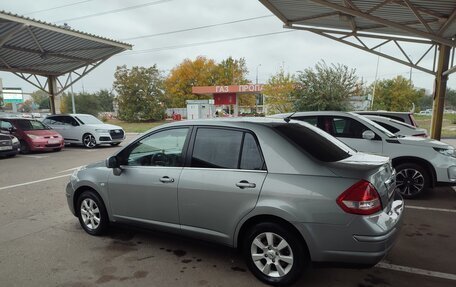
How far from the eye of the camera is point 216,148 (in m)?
3.53

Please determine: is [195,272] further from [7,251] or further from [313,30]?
[313,30]

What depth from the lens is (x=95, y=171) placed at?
175 inches

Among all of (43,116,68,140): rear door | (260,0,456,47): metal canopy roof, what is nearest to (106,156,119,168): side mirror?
(260,0,456,47): metal canopy roof

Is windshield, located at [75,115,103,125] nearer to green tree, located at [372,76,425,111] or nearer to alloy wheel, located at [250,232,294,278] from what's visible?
alloy wheel, located at [250,232,294,278]

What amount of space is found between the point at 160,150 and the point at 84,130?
1301 cm

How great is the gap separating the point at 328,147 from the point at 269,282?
5.03 feet

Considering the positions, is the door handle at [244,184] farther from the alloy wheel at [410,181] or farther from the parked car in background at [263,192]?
the alloy wheel at [410,181]

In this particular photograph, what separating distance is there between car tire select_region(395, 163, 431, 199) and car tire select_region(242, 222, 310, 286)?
4.04 meters

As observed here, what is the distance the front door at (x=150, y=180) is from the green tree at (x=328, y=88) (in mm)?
18299

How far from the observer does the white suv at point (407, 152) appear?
→ 5840 mm

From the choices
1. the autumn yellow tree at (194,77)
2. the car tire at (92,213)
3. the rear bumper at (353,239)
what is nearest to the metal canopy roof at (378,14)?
the rear bumper at (353,239)

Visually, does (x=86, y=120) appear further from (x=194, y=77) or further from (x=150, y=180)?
(x=194, y=77)

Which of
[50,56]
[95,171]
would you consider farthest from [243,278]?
[50,56]

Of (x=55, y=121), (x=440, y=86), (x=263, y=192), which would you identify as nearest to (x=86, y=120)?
(x=55, y=121)
